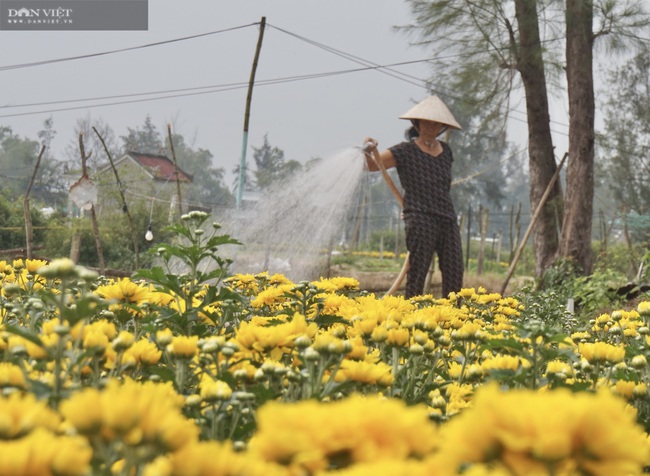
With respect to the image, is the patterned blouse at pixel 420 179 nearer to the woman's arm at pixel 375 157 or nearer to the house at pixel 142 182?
the woman's arm at pixel 375 157

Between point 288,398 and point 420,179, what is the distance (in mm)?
4004

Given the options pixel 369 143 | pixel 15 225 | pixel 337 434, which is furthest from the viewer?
pixel 15 225

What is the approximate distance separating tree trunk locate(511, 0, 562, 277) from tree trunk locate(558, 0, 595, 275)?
535mm

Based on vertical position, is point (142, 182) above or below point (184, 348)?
above

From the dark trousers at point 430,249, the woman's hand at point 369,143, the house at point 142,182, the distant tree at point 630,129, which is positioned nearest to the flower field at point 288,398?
the woman's hand at point 369,143

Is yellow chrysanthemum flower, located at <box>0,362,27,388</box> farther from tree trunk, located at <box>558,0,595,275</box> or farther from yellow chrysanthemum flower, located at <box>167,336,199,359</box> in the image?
tree trunk, located at <box>558,0,595,275</box>

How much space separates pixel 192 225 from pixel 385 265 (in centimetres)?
1563

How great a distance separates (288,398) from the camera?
3.04 ft

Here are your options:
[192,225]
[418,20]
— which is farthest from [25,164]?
[192,225]

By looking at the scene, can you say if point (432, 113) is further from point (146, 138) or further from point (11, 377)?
point (146, 138)

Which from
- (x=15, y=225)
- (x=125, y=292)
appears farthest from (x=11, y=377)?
(x=15, y=225)

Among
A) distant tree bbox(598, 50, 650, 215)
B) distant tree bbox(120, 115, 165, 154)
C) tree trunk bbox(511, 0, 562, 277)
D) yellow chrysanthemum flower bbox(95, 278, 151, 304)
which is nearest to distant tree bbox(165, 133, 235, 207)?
distant tree bbox(120, 115, 165, 154)

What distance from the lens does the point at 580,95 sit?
24.9ft

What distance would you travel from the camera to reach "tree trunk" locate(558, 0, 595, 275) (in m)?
7.48
